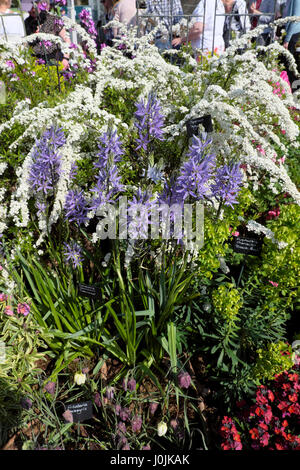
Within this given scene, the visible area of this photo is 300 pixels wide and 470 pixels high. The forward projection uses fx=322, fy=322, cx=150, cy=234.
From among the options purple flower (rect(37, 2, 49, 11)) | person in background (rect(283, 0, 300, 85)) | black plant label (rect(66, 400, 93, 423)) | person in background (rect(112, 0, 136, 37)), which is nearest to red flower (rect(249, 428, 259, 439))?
black plant label (rect(66, 400, 93, 423))

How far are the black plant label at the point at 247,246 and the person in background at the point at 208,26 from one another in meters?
3.45

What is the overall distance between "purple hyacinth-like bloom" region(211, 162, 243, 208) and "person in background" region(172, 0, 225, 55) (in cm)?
347

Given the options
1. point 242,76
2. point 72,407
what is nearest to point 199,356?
Answer: point 72,407

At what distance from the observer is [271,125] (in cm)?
259

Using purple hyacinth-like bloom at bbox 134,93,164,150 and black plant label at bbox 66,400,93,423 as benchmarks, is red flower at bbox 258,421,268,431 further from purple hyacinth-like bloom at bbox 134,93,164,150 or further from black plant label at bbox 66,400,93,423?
purple hyacinth-like bloom at bbox 134,93,164,150

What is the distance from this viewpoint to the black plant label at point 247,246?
184cm

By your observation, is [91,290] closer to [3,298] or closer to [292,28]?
[3,298]

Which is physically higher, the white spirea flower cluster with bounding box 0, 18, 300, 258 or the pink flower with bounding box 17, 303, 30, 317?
the white spirea flower cluster with bounding box 0, 18, 300, 258

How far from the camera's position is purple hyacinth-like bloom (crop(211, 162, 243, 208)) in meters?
1.50

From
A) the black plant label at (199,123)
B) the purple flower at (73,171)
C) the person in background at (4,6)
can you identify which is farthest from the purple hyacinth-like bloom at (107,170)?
the person in background at (4,6)

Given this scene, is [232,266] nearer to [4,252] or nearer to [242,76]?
[242,76]

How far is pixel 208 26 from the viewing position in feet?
14.5
